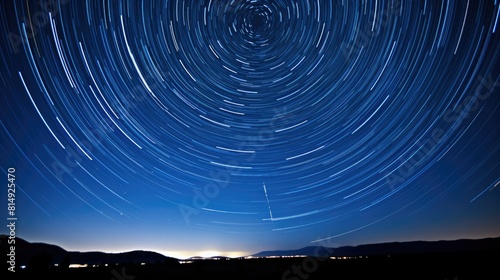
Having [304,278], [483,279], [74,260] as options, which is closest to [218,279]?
[304,278]

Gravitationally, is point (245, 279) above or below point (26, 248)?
below

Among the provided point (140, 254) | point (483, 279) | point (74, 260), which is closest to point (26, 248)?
point (74, 260)

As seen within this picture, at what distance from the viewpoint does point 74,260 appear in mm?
138625

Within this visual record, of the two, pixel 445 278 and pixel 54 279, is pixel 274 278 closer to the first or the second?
pixel 445 278

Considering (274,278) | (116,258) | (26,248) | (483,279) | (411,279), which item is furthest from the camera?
(116,258)

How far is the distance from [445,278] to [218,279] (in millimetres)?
14534

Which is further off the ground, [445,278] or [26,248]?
[26,248]

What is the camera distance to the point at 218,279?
22.2m

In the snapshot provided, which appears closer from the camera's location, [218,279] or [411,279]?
[411,279]

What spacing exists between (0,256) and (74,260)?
14707 centimetres

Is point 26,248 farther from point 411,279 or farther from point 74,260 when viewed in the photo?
point 411,279

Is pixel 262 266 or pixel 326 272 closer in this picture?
pixel 326 272

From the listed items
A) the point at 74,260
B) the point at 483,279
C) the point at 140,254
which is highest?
the point at 140,254

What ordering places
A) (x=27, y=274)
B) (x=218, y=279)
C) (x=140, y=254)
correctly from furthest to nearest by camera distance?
(x=140, y=254) → (x=218, y=279) → (x=27, y=274)
